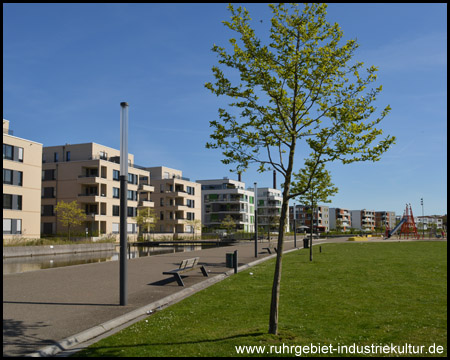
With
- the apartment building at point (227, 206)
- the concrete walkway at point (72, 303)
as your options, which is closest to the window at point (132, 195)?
the apartment building at point (227, 206)

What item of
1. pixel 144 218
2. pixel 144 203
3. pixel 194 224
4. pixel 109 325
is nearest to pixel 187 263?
pixel 109 325

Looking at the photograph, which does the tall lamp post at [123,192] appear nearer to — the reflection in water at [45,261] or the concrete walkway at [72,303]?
the concrete walkway at [72,303]

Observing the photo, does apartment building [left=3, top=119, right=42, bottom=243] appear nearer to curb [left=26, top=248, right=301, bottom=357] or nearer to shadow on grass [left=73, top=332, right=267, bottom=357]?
curb [left=26, top=248, right=301, bottom=357]

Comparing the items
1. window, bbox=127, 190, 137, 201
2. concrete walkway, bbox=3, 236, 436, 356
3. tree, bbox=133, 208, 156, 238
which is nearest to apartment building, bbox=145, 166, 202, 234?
window, bbox=127, 190, 137, 201

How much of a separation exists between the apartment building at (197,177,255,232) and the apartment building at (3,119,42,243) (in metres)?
59.9

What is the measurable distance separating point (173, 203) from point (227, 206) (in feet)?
82.6

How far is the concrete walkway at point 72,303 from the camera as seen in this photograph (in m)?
7.64

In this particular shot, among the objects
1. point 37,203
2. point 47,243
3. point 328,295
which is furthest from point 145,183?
point 328,295

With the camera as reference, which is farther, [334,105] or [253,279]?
[253,279]

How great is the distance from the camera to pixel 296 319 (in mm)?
9125

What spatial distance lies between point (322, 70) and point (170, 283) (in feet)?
31.8

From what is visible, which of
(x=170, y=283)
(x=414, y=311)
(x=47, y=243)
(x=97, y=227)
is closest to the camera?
(x=414, y=311)

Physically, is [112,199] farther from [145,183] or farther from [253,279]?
[253,279]

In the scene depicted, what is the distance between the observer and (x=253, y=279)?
15992 millimetres
